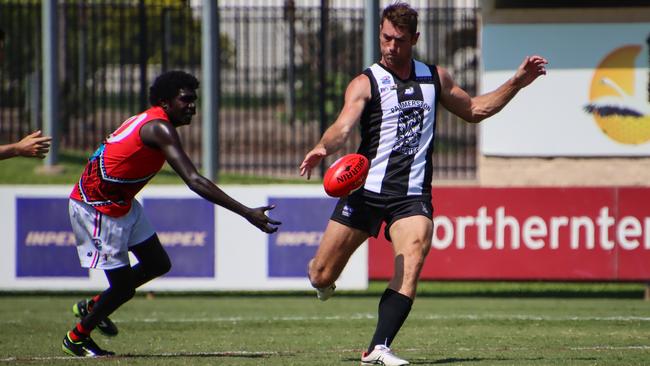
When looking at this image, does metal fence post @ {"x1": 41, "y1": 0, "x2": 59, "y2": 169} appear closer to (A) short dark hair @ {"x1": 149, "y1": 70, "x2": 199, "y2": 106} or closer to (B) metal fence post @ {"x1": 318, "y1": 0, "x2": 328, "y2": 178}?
(B) metal fence post @ {"x1": 318, "y1": 0, "x2": 328, "y2": 178}

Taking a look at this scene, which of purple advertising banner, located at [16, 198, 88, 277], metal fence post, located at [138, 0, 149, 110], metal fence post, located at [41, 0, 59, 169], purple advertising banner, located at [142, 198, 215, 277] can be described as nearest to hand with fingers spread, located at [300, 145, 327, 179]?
purple advertising banner, located at [142, 198, 215, 277]

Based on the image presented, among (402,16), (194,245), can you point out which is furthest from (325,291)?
(194,245)

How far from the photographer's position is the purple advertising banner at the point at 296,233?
43.0 feet

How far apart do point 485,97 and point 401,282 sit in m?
1.50

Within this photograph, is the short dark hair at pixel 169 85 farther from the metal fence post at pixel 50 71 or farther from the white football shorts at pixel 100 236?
the metal fence post at pixel 50 71

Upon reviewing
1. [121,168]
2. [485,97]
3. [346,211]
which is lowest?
[346,211]

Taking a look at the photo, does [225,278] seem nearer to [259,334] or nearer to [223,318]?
[223,318]

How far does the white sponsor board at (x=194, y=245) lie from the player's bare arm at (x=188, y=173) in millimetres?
5321

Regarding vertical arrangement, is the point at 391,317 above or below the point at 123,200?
below

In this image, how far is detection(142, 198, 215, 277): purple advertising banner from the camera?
13.1m

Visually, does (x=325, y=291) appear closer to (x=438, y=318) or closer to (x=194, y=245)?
(x=438, y=318)

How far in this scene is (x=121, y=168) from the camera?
7.90 m

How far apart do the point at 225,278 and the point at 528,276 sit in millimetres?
3340

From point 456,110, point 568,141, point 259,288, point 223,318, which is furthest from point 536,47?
point 456,110
